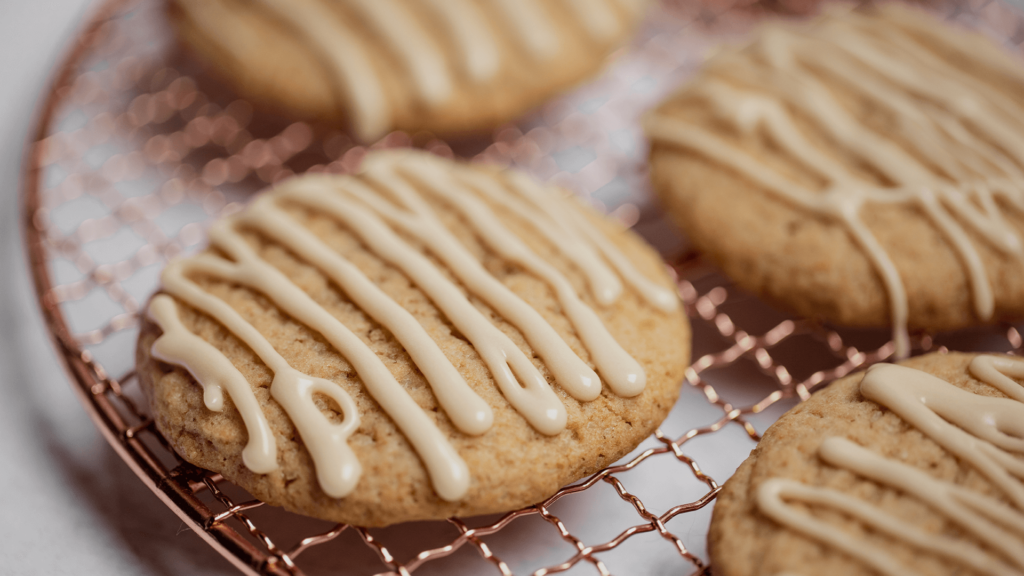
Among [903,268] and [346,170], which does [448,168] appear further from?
[903,268]

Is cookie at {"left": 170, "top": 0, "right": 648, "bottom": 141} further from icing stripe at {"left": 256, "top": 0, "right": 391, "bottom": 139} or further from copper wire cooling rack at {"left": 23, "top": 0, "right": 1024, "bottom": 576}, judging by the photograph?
copper wire cooling rack at {"left": 23, "top": 0, "right": 1024, "bottom": 576}

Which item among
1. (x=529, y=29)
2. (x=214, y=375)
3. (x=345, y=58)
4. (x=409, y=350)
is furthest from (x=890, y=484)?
(x=345, y=58)

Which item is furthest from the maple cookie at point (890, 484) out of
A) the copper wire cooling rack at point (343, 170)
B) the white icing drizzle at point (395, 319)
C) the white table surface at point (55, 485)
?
the white table surface at point (55, 485)

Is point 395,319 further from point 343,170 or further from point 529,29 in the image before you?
point 529,29

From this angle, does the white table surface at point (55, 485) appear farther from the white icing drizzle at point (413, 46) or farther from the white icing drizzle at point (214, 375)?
the white icing drizzle at point (413, 46)

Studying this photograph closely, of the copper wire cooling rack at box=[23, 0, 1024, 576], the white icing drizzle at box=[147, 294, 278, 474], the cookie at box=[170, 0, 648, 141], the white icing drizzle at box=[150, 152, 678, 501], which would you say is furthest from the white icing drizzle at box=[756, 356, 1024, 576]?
the cookie at box=[170, 0, 648, 141]
